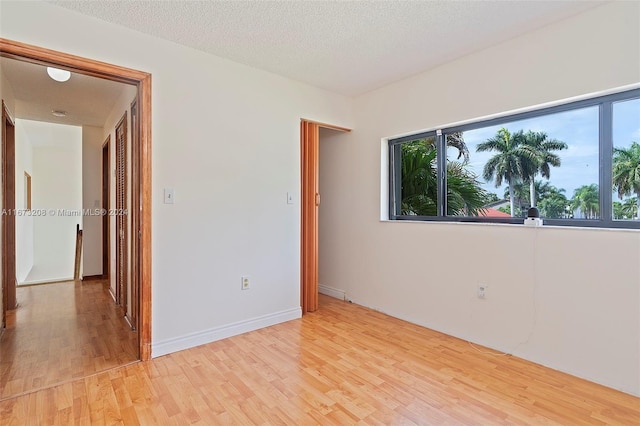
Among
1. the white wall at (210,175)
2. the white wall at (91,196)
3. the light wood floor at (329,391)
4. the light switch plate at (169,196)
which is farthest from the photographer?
the white wall at (91,196)

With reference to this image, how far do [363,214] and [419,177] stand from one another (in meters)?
0.77

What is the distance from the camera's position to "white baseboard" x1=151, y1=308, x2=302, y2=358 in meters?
2.50

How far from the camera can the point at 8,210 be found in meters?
3.04

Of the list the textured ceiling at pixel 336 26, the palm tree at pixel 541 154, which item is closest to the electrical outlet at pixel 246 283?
the textured ceiling at pixel 336 26

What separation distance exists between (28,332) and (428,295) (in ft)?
12.1

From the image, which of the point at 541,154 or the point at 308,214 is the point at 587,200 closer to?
the point at 541,154

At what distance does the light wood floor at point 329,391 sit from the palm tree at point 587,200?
3.70ft

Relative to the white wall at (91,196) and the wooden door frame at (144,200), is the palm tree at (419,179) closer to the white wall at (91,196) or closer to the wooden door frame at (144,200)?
the wooden door frame at (144,200)

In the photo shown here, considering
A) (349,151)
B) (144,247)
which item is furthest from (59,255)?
(349,151)

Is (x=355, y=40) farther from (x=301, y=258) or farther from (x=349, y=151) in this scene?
(x=301, y=258)

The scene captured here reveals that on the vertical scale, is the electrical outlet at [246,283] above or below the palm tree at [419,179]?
below

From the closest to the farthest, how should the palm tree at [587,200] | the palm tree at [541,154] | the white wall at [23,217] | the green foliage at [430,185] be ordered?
the palm tree at [587,200]
the palm tree at [541,154]
the green foliage at [430,185]
the white wall at [23,217]

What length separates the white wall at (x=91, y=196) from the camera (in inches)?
196

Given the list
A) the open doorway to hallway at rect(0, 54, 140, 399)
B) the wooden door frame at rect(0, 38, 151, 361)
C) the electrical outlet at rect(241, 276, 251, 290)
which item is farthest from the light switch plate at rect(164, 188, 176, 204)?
the electrical outlet at rect(241, 276, 251, 290)
